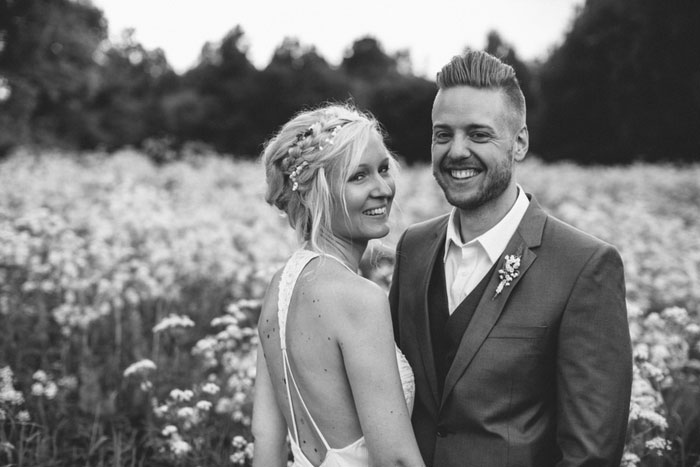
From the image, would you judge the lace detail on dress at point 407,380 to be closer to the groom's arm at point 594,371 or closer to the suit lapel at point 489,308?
the suit lapel at point 489,308

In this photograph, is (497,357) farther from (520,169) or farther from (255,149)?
(255,149)

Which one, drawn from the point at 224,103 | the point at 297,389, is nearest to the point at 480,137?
the point at 297,389

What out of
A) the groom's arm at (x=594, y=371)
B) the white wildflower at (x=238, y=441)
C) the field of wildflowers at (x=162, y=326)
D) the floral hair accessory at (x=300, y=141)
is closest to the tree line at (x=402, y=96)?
the field of wildflowers at (x=162, y=326)

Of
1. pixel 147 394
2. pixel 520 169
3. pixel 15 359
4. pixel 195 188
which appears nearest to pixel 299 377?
pixel 147 394

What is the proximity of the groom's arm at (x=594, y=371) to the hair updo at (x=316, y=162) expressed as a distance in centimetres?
107

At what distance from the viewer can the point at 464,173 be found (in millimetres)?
2902

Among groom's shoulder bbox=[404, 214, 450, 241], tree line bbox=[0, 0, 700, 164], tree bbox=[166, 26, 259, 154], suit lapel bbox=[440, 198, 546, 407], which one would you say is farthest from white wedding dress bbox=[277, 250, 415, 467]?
tree bbox=[166, 26, 259, 154]

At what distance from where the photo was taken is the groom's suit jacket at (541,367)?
243 centimetres

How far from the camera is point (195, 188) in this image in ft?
49.8

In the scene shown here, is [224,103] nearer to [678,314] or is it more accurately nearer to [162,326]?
[162,326]

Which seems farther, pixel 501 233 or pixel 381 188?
pixel 501 233

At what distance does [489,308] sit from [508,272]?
7.1 inches

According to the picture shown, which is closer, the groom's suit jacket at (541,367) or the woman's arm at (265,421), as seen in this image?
the groom's suit jacket at (541,367)

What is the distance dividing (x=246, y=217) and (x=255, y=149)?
28800 mm
